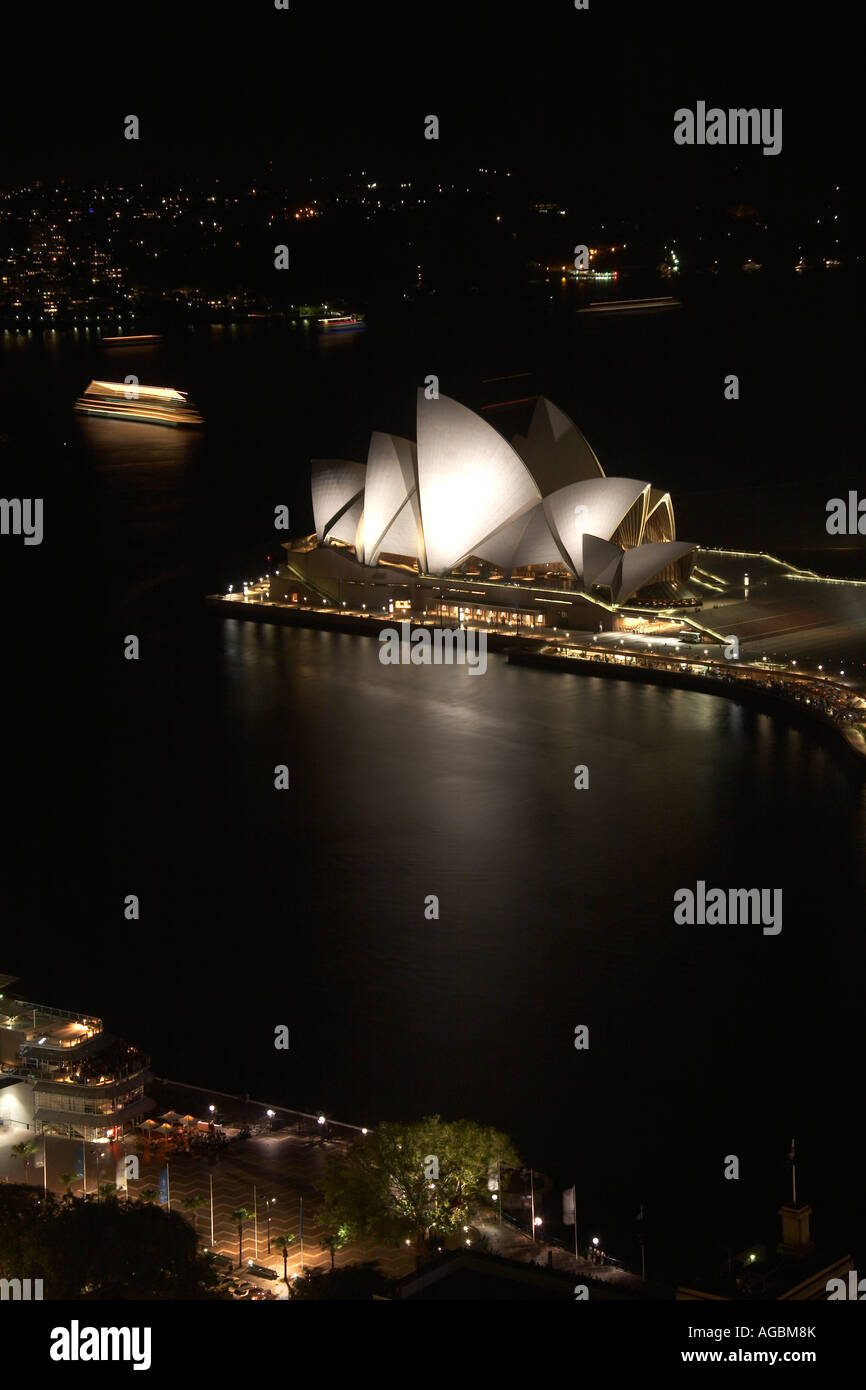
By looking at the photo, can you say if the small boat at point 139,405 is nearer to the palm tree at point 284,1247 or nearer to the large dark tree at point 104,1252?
the palm tree at point 284,1247

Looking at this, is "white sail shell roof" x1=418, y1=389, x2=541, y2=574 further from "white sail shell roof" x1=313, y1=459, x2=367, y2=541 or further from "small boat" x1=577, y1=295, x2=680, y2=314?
"small boat" x1=577, y1=295, x2=680, y2=314

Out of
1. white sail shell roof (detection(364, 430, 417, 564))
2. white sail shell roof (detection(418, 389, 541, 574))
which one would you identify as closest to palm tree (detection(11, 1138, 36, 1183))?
white sail shell roof (detection(418, 389, 541, 574))

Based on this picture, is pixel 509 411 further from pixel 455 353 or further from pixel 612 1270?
pixel 612 1270

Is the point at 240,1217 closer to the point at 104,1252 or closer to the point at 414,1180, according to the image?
the point at 414,1180

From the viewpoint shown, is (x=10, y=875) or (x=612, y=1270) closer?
(x=612, y=1270)

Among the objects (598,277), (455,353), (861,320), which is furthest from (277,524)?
(598,277)

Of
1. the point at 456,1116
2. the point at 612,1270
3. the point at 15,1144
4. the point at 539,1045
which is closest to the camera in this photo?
the point at 612,1270
